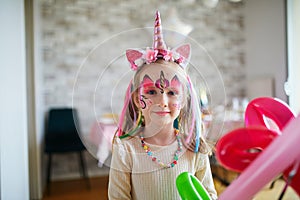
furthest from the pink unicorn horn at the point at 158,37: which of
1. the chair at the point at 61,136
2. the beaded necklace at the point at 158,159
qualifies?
the chair at the point at 61,136

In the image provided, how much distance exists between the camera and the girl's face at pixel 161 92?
0.35m

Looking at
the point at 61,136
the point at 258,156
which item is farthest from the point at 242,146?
the point at 61,136

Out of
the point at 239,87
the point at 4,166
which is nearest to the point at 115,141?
the point at 4,166

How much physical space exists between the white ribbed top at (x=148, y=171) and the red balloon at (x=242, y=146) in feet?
0.47

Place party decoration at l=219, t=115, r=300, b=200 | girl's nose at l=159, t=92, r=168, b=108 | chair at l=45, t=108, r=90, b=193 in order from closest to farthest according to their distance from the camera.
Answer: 1. party decoration at l=219, t=115, r=300, b=200
2. girl's nose at l=159, t=92, r=168, b=108
3. chair at l=45, t=108, r=90, b=193

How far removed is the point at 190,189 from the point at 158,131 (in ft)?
0.33

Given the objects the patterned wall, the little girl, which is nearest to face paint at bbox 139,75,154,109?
the little girl

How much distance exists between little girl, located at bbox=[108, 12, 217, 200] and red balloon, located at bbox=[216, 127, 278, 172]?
0.13 meters

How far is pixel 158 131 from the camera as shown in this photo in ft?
1.25

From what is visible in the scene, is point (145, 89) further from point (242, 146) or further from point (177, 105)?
point (242, 146)

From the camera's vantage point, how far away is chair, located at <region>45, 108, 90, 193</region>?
1910mm

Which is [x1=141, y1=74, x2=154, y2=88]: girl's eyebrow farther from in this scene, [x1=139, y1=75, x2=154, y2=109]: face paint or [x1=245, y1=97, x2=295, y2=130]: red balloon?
[x1=245, y1=97, x2=295, y2=130]: red balloon

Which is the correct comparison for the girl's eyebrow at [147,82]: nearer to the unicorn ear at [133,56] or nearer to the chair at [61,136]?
the unicorn ear at [133,56]

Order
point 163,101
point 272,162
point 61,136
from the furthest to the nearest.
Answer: point 61,136, point 163,101, point 272,162
